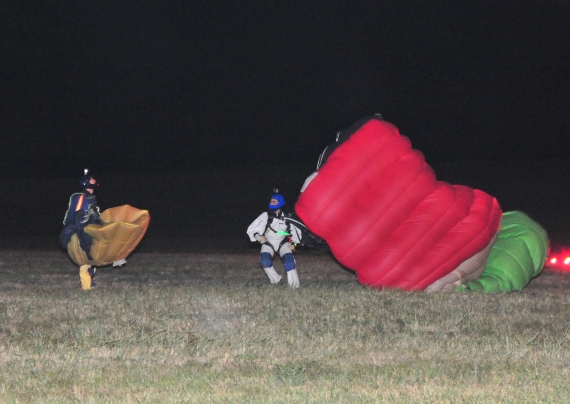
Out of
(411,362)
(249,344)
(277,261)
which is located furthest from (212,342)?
(277,261)

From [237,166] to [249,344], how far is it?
3309cm

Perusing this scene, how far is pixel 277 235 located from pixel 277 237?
1.3 inches

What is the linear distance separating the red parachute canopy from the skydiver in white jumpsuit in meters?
1.75

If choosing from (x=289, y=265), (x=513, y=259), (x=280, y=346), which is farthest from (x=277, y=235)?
(x=280, y=346)

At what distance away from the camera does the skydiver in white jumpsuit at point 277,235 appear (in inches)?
440

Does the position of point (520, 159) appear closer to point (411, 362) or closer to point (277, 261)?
point (277, 261)

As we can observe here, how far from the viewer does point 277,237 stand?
36.9 feet

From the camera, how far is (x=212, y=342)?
712cm

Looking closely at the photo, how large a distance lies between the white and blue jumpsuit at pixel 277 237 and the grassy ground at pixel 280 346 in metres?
1.07

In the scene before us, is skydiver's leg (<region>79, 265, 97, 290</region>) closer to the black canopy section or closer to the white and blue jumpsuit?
A: the white and blue jumpsuit

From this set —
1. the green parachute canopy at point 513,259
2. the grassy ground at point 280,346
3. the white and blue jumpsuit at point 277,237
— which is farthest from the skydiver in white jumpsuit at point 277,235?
the green parachute canopy at point 513,259

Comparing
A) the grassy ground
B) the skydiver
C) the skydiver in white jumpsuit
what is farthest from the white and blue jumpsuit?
the skydiver

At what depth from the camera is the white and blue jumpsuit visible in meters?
11.2

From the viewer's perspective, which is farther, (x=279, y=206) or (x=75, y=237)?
(x=279, y=206)
